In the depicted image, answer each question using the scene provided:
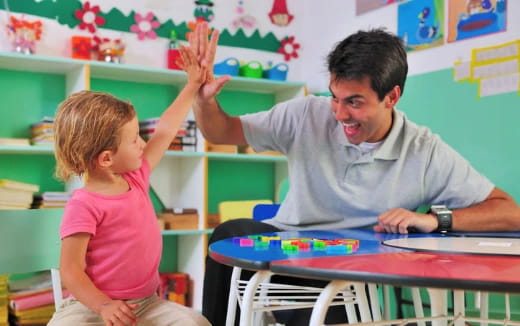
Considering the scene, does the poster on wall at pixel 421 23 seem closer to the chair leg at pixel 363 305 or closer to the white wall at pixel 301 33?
the white wall at pixel 301 33

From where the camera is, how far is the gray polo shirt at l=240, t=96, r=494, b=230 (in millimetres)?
1827

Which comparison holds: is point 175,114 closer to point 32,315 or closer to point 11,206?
point 11,206

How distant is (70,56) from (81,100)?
8.12 feet

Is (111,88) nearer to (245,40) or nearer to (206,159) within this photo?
(206,159)

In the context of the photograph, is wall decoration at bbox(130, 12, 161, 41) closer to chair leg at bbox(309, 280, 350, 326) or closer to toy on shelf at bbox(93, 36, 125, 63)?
toy on shelf at bbox(93, 36, 125, 63)

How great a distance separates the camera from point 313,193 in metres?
1.88

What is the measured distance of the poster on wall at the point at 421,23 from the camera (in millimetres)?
3449

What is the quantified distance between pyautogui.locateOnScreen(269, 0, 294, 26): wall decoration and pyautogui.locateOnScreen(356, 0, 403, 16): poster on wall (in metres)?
0.65

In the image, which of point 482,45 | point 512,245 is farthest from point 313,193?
point 482,45

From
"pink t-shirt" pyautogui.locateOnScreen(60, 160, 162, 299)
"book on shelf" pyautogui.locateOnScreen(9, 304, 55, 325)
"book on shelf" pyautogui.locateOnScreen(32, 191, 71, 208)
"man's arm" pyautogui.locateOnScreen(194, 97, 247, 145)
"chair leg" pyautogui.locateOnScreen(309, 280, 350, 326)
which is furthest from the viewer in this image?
"book on shelf" pyautogui.locateOnScreen(32, 191, 71, 208)

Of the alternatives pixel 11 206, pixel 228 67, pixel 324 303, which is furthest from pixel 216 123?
pixel 228 67

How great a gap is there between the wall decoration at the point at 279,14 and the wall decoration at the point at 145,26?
90 cm

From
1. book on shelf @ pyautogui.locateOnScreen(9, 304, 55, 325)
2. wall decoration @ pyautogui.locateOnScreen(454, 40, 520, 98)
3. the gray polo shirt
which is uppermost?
wall decoration @ pyautogui.locateOnScreen(454, 40, 520, 98)

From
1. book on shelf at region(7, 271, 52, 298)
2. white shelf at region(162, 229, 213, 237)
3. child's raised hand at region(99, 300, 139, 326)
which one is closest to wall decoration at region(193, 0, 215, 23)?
white shelf at region(162, 229, 213, 237)
